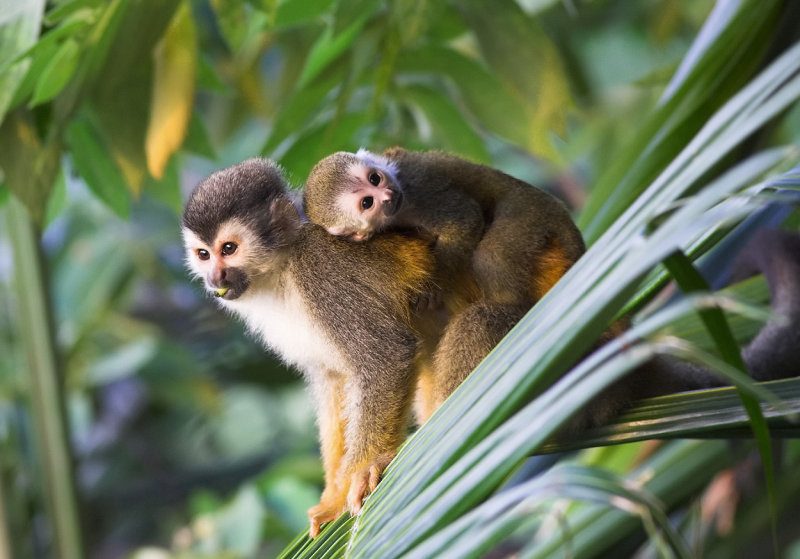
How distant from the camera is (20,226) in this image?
1.89 m

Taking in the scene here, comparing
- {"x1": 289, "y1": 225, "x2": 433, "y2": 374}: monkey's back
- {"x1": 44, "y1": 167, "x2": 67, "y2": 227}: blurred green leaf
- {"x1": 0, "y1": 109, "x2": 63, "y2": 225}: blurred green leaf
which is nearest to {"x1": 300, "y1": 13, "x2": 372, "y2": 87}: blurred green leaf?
{"x1": 289, "y1": 225, "x2": 433, "y2": 374}: monkey's back

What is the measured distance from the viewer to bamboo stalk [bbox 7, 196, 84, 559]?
188 cm

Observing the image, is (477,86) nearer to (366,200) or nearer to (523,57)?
(523,57)

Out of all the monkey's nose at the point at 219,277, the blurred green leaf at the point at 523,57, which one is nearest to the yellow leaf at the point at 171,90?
the monkey's nose at the point at 219,277

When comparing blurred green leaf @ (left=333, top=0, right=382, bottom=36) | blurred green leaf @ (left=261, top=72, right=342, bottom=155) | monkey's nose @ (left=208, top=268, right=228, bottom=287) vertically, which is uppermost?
blurred green leaf @ (left=333, top=0, right=382, bottom=36)

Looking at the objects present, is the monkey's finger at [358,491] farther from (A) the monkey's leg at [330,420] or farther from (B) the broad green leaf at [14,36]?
(B) the broad green leaf at [14,36]

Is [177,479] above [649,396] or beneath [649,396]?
beneath

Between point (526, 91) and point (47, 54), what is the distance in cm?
95

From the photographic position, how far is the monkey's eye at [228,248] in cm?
150

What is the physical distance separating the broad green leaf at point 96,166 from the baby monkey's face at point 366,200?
1.96 feet

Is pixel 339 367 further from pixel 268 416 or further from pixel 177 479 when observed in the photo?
pixel 268 416

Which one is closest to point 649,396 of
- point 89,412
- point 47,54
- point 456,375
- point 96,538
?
point 456,375

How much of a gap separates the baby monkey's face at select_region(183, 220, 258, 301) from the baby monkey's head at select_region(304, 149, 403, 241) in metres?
0.15

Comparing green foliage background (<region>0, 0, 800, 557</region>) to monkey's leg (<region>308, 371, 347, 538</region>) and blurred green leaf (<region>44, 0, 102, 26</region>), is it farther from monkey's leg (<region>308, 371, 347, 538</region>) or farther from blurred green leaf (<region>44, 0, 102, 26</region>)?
monkey's leg (<region>308, 371, 347, 538</region>)
